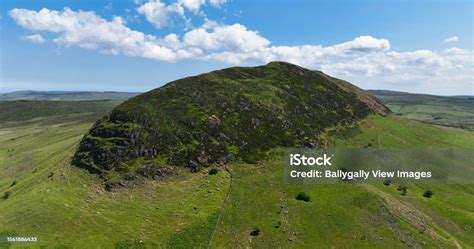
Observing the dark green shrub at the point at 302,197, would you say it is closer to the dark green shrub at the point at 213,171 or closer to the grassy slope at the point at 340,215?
the grassy slope at the point at 340,215

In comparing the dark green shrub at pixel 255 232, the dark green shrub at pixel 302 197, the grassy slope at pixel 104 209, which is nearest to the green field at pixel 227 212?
the grassy slope at pixel 104 209

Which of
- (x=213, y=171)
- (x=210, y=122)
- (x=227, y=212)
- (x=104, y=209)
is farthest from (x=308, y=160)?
(x=104, y=209)

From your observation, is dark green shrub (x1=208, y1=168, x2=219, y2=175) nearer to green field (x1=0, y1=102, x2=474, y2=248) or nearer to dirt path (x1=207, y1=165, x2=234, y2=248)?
green field (x1=0, y1=102, x2=474, y2=248)

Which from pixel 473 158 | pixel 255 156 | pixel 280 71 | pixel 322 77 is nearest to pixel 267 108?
pixel 255 156

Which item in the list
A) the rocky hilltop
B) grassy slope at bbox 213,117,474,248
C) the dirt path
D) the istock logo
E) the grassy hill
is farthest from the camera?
the istock logo

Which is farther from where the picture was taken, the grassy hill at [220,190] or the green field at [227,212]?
the grassy hill at [220,190]

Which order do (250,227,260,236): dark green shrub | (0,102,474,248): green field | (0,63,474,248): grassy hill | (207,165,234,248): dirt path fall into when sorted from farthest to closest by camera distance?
(250,227,260,236): dark green shrub < (207,165,234,248): dirt path < (0,63,474,248): grassy hill < (0,102,474,248): green field

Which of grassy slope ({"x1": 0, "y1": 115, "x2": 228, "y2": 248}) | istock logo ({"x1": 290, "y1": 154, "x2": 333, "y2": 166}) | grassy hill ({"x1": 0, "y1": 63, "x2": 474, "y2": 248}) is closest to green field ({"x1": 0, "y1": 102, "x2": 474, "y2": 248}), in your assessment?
grassy slope ({"x1": 0, "y1": 115, "x2": 228, "y2": 248})
